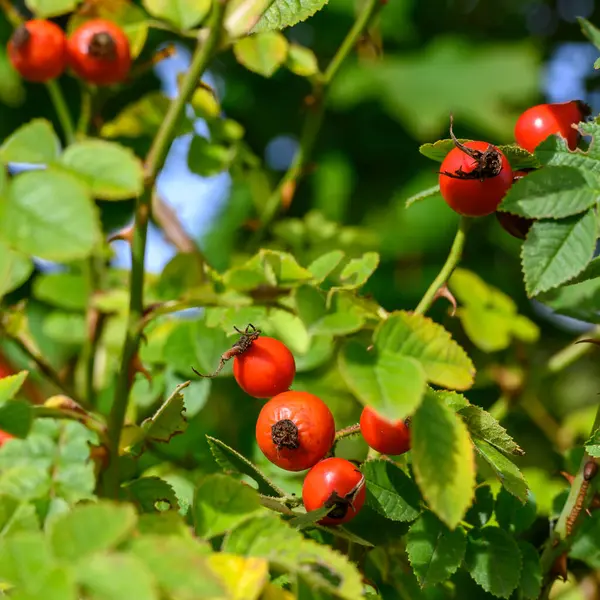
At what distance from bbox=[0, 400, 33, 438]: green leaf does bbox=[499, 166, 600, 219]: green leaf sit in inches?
19.8

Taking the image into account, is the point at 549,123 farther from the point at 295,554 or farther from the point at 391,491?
the point at 295,554

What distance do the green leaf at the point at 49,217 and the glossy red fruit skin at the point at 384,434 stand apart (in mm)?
348

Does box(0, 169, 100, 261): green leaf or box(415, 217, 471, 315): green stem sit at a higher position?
box(0, 169, 100, 261): green leaf

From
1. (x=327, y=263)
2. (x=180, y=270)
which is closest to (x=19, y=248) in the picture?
(x=327, y=263)

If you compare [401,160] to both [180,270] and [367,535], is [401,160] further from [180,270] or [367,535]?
[367,535]

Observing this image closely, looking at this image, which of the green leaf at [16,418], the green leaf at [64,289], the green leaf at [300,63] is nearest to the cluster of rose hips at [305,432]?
the green leaf at [16,418]

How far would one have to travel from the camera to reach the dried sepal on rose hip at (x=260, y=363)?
954 mm

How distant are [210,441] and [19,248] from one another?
0.34 metres

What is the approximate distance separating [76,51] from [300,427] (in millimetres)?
837

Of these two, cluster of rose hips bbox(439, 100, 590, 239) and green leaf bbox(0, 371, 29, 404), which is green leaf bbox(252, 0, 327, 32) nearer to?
cluster of rose hips bbox(439, 100, 590, 239)

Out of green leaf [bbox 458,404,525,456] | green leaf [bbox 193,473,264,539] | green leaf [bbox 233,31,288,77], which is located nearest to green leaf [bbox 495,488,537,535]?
green leaf [bbox 458,404,525,456]

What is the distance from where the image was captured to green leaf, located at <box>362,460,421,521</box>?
89 centimetres

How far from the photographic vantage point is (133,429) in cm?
103

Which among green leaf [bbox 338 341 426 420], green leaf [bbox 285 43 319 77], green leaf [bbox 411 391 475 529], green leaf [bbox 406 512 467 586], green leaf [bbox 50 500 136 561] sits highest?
green leaf [bbox 285 43 319 77]
